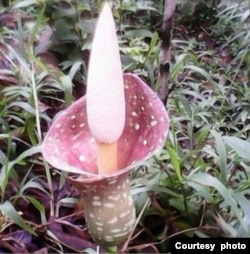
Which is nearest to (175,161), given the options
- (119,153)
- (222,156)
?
(222,156)

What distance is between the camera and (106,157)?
1.70 ft

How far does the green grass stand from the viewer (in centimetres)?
75

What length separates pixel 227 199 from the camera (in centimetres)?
68

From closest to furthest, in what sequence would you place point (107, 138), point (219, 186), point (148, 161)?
1. point (107, 138)
2. point (219, 186)
3. point (148, 161)

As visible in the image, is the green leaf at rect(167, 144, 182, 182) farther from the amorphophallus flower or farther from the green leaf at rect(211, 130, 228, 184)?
the amorphophallus flower

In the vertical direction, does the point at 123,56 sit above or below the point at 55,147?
below

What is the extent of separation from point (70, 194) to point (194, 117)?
280 mm

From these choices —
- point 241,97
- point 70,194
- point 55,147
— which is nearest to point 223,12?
point 241,97

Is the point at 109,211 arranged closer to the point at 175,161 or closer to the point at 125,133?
the point at 125,133

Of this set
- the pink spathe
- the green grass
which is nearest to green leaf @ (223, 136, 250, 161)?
the green grass

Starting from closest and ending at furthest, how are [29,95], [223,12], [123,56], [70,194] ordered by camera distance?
[70,194], [29,95], [123,56], [223,12]

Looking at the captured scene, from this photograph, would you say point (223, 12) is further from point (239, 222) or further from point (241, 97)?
point (239, 222)

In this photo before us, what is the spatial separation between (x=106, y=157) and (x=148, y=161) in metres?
0.30

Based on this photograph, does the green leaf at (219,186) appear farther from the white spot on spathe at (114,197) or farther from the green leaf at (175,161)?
the white spot on spathe at (114,197)
